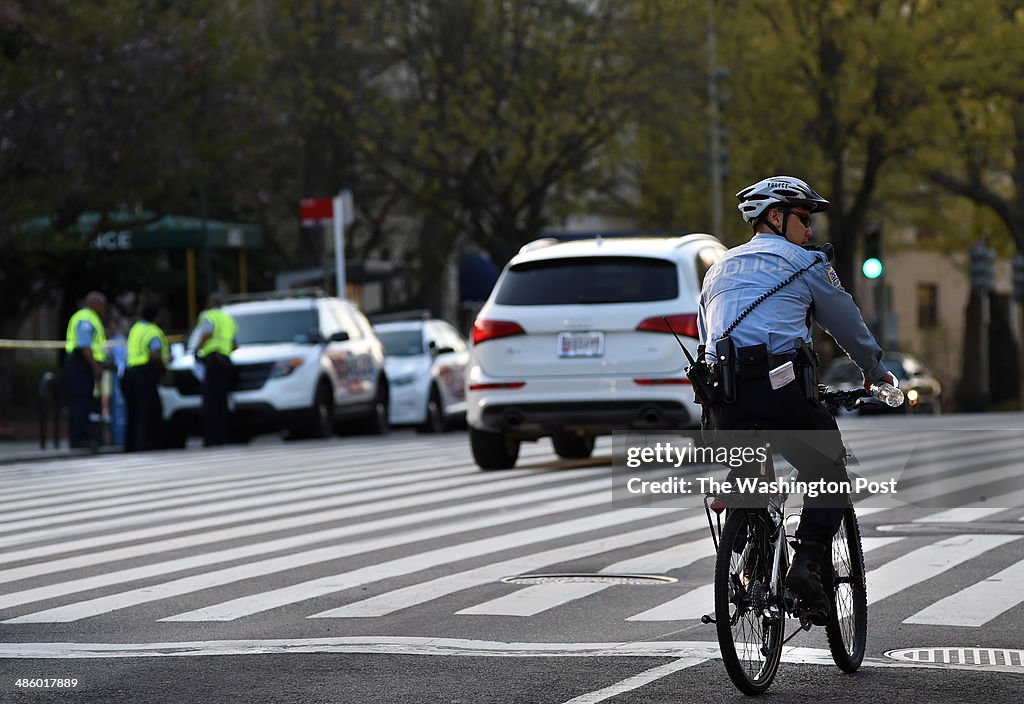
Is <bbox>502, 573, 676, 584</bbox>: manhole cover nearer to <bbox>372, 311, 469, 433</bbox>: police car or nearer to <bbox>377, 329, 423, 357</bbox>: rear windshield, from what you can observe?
<bbox>372, 311, 469, 433</bbox>: police car

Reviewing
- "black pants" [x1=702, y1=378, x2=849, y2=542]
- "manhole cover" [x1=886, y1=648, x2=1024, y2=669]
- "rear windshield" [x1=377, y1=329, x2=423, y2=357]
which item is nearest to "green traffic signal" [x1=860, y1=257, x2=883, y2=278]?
"rear windshield" [x1=377, y1=329, x2=423, y2=357]

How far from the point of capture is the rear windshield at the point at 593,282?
16359mm

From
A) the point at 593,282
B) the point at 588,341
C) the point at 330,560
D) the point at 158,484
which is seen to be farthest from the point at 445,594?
the point at 158,484

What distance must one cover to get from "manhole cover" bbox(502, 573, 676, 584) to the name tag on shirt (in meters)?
2.89

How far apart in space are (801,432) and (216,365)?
55.1 feet

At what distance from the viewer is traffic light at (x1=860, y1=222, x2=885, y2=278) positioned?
34125 mm

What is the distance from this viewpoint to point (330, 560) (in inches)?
430

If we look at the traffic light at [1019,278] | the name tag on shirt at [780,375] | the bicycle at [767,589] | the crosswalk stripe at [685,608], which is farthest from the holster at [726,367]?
the traffic light at [1019,278]

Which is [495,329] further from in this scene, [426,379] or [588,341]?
[426,379]

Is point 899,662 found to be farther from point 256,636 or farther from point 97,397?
point 97,397

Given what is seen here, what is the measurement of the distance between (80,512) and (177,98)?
17.2 metres

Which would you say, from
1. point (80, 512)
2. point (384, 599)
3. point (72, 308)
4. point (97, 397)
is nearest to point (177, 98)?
point (97, 397)

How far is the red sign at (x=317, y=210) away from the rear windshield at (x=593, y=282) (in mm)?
14370

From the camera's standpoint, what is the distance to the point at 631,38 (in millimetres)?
37938
